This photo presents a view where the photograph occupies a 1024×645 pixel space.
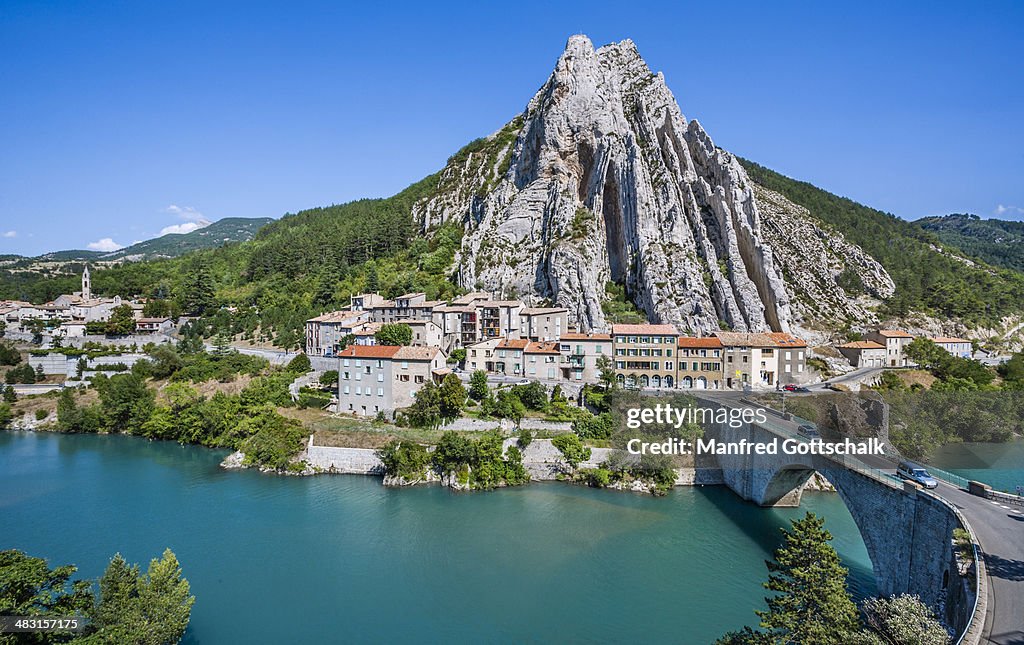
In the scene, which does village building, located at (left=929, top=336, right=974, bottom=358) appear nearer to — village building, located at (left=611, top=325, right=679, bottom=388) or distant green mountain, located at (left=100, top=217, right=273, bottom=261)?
village building, located at (left=611, top=325, right=679, bottom=388)

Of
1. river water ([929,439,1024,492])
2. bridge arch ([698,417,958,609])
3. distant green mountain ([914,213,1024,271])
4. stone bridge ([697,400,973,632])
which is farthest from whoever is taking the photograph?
distant green mountain ([914,213,1024,271])

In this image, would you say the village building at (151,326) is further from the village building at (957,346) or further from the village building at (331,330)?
the village building at (957,346)

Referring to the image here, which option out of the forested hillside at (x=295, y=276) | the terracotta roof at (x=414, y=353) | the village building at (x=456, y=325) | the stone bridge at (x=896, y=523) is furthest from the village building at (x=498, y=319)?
the stone bridge at (x=896, y=523)

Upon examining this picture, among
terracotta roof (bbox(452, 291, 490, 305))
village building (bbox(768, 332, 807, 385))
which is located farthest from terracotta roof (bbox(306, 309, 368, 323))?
village building (bbox(768, 332, 807, 385))

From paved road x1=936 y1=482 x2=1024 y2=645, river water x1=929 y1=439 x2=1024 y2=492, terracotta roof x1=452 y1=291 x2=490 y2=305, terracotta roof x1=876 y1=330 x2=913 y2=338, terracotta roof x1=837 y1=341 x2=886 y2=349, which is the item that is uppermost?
terracotta roof x1=452 y1=291 x2=490 y2=305

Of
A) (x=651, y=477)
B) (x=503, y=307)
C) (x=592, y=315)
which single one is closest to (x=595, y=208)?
(x=592, y=315)

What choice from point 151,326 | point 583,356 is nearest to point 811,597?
point 583,356

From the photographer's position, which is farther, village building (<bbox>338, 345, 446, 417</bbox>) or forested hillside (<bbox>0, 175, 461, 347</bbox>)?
forested hillside (<bbox>0, 175, 461, 347</bbox>)
